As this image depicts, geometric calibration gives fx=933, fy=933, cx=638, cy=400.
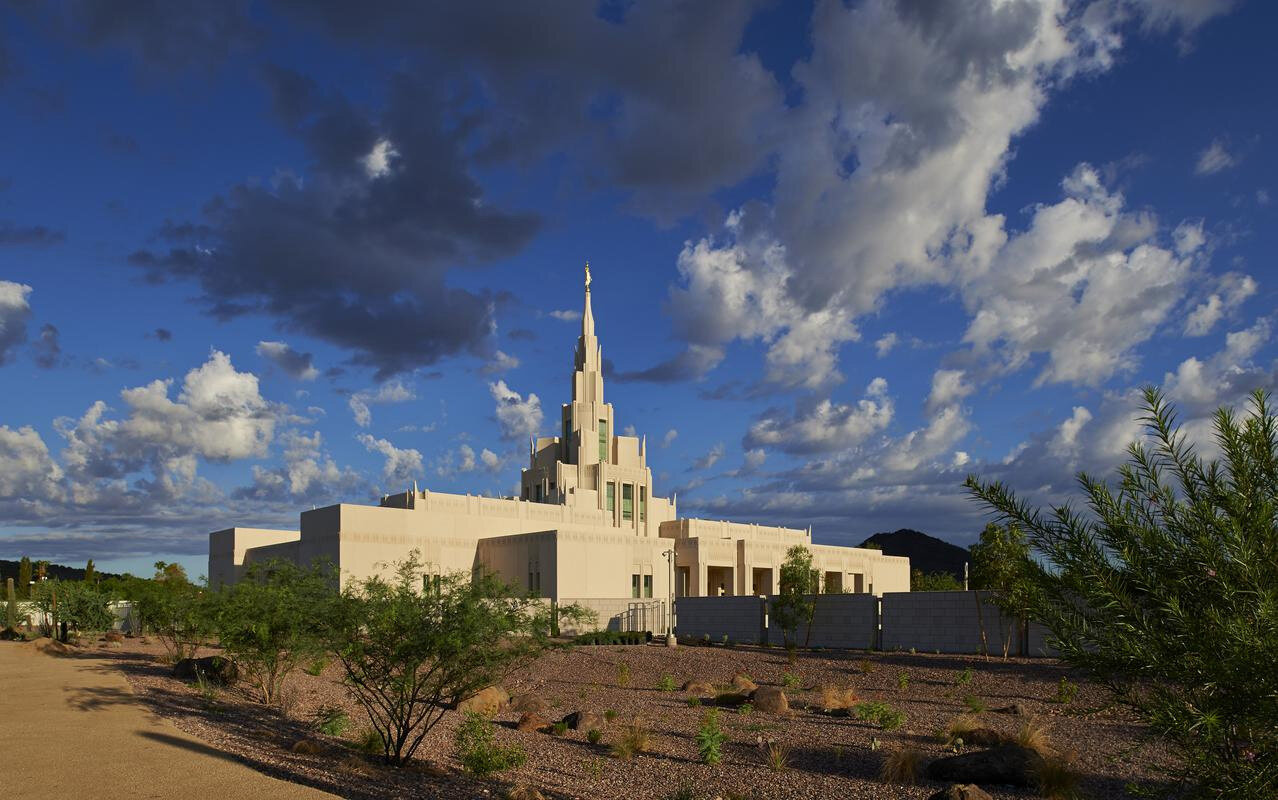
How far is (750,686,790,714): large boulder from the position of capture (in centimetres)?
2114

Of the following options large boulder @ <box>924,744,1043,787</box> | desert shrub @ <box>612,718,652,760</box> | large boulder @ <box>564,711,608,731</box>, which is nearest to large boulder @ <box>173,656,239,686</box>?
large boulder @ <box>564,711,608,731</box>

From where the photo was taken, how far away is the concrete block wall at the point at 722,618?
43.7 metres

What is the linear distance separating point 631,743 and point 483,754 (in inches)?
121

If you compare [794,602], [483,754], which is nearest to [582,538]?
[794,602]

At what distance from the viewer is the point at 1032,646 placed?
32.9 metres

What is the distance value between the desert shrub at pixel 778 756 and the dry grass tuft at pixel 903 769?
1.60m

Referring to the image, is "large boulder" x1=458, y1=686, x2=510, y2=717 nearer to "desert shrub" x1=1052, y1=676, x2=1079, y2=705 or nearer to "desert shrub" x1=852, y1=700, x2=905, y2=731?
"desert shrub" x1=852, y1=700, x2=905, y2=731

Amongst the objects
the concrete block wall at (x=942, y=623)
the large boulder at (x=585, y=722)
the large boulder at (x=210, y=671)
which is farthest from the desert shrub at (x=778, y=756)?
the concrete block wall at (x=942, y=623)

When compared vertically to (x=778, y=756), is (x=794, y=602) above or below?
above

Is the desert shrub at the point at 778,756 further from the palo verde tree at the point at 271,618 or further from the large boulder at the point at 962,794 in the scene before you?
the palo verde tree at the point at 271,618

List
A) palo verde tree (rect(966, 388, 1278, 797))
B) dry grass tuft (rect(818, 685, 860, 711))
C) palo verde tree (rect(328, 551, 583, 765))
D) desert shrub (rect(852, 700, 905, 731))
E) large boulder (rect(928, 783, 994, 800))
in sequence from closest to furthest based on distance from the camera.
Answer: palo verde tree (rect(966, 388, 1278, 797)) → large boulder (rect(928, 783, 994, 800)) → palo verde tree (rect(328, 551, 583, 765)) → desert shrub (rect(852, 700, 905, 731)) → dry grass tuft (rect(818, 685, 860, 711))

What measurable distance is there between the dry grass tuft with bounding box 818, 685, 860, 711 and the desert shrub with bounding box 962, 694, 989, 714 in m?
2.52

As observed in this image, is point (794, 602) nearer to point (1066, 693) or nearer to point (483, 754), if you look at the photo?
point (1066, 693)

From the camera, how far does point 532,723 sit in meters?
19.1
